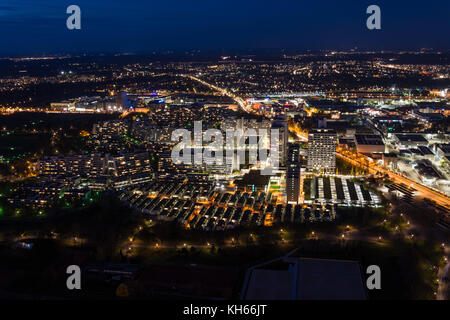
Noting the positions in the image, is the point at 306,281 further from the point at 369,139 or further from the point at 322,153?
the point at 369,139

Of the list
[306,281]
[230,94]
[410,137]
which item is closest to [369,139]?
[410,137]

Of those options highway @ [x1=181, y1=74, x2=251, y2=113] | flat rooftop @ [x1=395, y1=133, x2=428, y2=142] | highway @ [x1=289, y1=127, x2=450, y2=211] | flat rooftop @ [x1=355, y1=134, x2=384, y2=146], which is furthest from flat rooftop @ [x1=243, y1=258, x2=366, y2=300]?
highway @ [x1=181, y1=74, x2=251, y2=113]

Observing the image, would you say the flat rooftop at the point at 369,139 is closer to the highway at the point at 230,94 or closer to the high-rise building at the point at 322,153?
the high-rise building at the point at 322,153

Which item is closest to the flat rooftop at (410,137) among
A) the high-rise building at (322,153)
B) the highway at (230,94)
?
the high-rise building at (322,153)

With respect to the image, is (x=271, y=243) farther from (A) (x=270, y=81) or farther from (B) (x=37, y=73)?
(B) (x=37, y=73)

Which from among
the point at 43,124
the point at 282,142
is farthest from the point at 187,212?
the point at 43,124

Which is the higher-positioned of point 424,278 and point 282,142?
point 282,142

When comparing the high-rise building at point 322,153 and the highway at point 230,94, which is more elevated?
the highway at point 230,94

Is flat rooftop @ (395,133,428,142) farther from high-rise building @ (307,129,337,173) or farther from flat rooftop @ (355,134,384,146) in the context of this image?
high-rise building @ (307,129,337,173)
